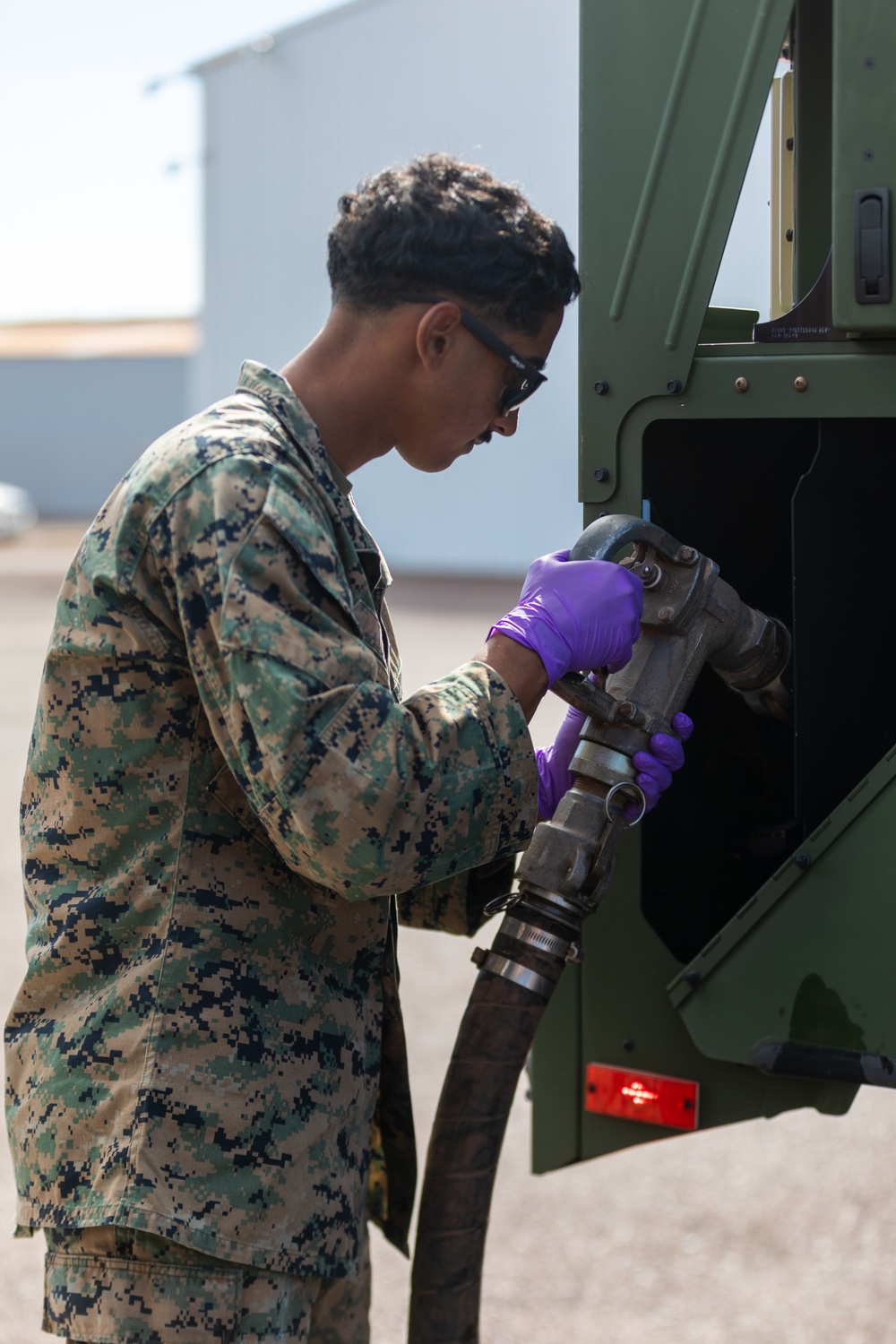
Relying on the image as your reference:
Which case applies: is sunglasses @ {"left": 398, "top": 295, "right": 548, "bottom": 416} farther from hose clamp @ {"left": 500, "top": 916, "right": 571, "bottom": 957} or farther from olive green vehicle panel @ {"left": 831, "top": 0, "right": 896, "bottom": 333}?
hose clamp @ {"left": 500, "top": 916, "right": 571, "bottom": 957}

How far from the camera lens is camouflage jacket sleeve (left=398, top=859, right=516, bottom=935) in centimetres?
195

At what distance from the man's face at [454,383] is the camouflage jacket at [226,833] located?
0.48 ft

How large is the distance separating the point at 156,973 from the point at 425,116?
46.0 ft

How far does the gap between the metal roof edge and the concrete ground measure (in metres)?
13.0

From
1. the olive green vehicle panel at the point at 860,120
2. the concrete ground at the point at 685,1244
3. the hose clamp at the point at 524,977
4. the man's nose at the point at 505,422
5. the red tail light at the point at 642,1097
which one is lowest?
the concrete ground at the point at 685,1244

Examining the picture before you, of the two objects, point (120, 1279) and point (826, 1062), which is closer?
point (120, 1279)

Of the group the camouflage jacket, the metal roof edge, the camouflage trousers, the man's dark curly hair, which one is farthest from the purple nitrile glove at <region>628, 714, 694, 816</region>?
the metal roof edge

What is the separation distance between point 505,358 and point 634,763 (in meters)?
0.52

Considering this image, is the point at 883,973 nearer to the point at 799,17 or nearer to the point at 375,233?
the point at 375,233

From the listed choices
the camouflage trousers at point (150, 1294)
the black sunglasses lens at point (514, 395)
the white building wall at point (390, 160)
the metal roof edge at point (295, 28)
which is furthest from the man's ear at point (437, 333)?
the metal roof edge at point (295, 28)

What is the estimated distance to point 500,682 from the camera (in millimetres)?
1524

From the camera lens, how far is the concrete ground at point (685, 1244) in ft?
9.10

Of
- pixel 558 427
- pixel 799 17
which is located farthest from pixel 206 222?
pixel 799 17

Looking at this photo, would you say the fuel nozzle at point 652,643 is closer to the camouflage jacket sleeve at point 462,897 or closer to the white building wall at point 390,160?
the camouflage jacket sleeve at point 462,897
